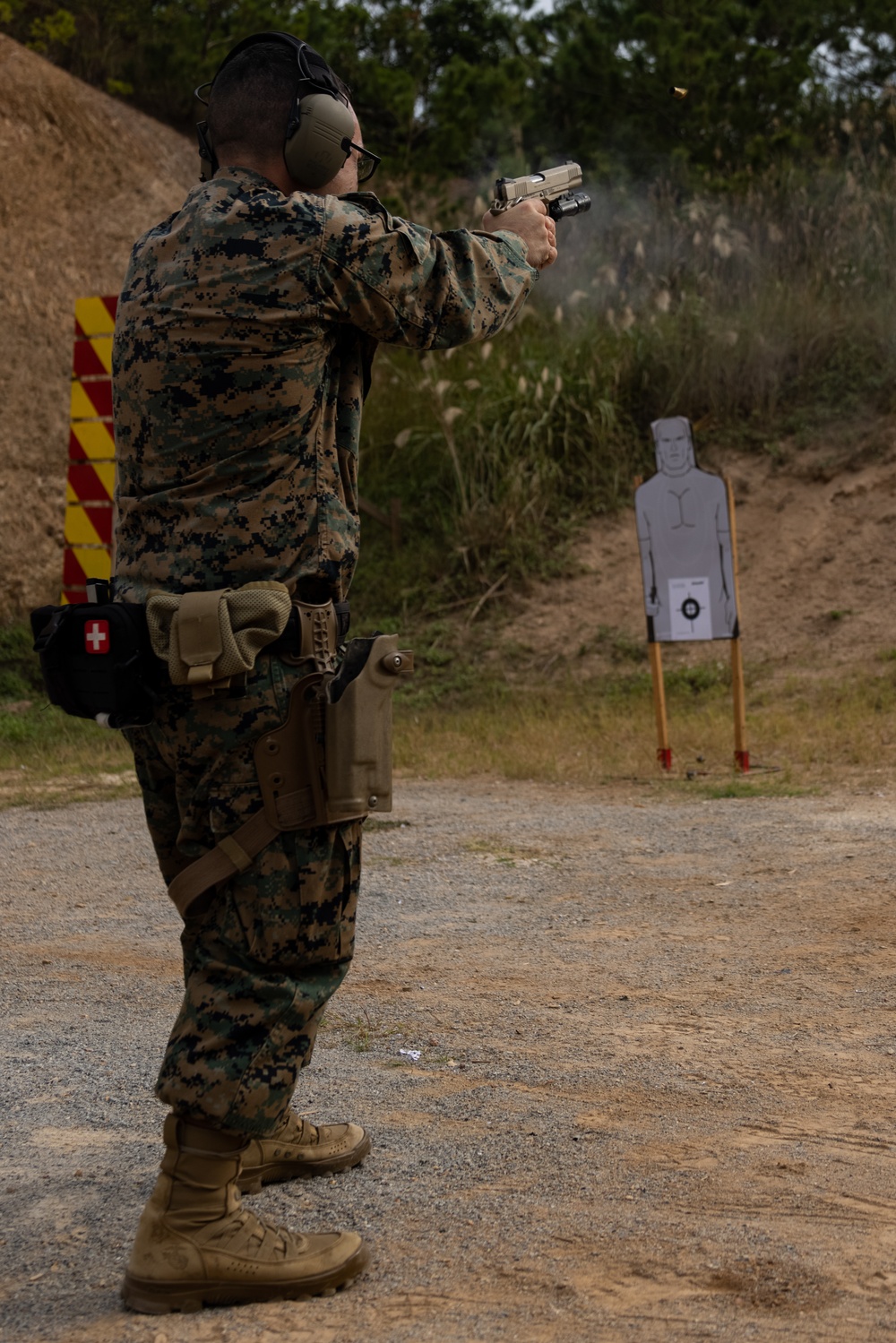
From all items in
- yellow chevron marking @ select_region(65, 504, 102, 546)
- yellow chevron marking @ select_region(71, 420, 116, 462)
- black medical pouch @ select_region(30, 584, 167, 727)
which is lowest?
black medical pouch @ select_region(30, 584, 167, 727)

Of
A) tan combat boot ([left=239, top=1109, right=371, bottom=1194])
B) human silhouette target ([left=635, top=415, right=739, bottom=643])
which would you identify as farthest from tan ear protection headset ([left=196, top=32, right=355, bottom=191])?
human silhouette target ([left=635, top=415, right=739, bottom=643])

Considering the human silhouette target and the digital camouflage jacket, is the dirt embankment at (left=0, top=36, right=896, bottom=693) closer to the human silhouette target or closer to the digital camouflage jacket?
the human silhouette target

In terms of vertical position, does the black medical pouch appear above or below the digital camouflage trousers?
above

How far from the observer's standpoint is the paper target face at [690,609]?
816cm

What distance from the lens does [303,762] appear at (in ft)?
8.18

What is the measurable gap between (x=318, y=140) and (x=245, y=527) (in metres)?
0.71

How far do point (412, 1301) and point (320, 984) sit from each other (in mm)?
553

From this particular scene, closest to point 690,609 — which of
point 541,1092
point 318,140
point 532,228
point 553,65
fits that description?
point 541,1092

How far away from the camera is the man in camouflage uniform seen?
247 cm

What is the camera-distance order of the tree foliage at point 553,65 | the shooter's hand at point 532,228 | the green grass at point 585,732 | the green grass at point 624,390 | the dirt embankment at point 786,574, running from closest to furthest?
the shooter's hand at point 532,228 → the green grass at point 585,732 → the dirt embankment at point 786,574 → the green grass at point 624,390 → the tree foliage at point 553,65

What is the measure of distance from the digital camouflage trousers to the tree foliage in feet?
41.7

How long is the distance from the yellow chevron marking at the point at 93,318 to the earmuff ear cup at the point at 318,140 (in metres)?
7.31

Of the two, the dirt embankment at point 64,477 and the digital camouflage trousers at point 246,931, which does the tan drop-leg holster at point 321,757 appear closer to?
the digital camouflage trousers at point 246,931

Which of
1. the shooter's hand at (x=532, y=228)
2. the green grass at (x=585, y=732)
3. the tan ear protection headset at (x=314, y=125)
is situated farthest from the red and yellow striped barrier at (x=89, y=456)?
the tan ear protection headset at (x=314, y=125)
